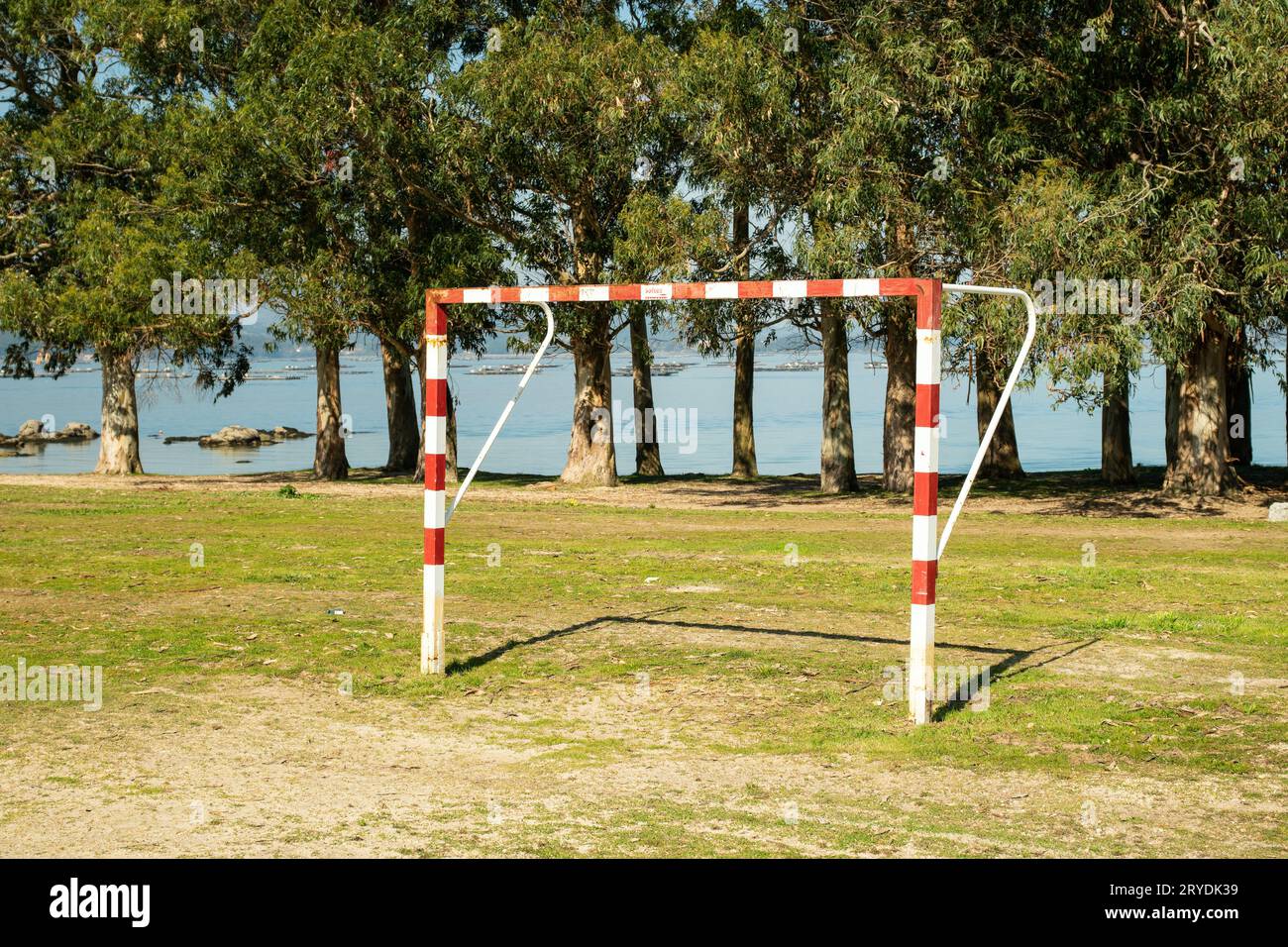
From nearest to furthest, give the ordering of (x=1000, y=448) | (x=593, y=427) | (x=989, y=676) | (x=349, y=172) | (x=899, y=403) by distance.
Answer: (x=989, y=676) < (x=899, y=403) < (x=349, y=172) < (x=593, y=427) < (x=1000, y=448)

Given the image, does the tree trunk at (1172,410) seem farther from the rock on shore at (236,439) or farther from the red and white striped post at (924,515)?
the rock on shore at (236,439)

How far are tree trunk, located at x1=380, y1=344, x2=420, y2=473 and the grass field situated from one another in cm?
1694

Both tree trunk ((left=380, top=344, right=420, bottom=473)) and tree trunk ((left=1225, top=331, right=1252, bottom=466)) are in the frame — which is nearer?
tree trunk ((left=1225, top=331, right=1252, bottom=466))

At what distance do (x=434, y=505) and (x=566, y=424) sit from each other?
59592 mm

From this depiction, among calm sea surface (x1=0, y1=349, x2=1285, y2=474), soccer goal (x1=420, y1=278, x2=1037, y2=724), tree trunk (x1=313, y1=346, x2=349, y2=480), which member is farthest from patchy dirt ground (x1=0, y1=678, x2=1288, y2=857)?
tree trunk (x1=313, y1=346, x2=349, y2=480)

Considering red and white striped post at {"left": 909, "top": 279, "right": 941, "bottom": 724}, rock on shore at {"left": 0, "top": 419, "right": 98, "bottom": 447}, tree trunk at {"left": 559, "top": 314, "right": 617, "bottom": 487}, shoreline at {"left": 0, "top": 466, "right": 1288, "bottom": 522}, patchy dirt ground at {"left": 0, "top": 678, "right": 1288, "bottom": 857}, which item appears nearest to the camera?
patchy dirt ground at {"left": 0, "top": 678, "right": 1288, "bottom": 857}

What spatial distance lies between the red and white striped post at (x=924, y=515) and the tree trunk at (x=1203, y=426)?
19.0 metres

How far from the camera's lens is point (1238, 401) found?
34.6 metres

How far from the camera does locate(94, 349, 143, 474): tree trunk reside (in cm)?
3666

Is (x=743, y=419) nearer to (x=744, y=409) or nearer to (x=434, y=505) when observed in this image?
(x=744, y=409)

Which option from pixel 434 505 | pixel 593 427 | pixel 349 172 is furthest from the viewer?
Result: pixel 593 427

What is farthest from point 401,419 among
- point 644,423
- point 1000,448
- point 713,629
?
point 713,629

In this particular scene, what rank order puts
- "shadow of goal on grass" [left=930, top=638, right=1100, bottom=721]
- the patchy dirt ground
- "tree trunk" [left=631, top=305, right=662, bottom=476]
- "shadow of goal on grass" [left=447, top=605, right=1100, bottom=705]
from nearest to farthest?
the patchy dirt ground, "shadow of goal on grass" [left=930, top=638, right=1100, bottom=721], "shadow of goal on grass" [left=447, top=605, right=1100, bottom=705], "tree trunk" [left=631, top=305, right=662, bottom=476]

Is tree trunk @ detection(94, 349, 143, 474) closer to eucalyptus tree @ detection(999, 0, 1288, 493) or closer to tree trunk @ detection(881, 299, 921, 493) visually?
tree trunk @ detection(881, 299, 921, 493)
